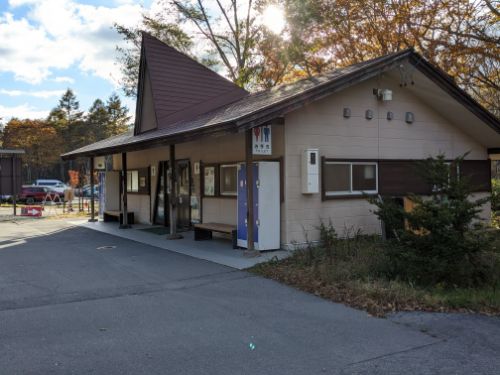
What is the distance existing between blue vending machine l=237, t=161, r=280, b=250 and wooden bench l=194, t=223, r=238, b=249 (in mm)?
500

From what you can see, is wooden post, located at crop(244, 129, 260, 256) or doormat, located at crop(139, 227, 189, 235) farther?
doormat, located at crop(139, 227, 189, 235)

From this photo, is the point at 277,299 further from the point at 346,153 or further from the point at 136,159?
the point at 136,159

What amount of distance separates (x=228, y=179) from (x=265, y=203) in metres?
2.49

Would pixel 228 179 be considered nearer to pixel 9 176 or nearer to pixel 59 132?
pixel 9 176

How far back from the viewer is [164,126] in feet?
50.6

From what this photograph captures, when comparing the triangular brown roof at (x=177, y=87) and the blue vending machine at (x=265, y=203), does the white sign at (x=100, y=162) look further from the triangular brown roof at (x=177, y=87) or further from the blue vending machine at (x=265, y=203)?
the blue vending machine at (x=265, y=203)

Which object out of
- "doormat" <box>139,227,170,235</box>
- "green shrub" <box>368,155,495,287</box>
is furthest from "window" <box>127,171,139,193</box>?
"green shrub" <box>368,155,495,287</box>

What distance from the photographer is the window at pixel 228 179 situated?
1220cm

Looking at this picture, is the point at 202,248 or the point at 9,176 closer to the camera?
the point at 202,248

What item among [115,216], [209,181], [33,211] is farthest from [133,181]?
[33,211]

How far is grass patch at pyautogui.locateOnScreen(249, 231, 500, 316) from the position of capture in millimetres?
6422

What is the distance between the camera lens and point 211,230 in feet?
38.7

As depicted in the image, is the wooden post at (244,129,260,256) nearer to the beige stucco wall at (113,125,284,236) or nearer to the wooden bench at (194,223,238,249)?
the wooden bench at (194,223,238,249)

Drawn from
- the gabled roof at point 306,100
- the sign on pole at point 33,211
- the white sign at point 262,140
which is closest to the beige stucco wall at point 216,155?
the white sign at point 262,140
